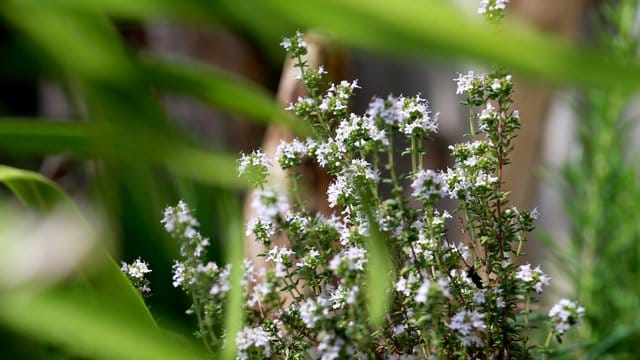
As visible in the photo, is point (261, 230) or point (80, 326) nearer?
point (80, 326)

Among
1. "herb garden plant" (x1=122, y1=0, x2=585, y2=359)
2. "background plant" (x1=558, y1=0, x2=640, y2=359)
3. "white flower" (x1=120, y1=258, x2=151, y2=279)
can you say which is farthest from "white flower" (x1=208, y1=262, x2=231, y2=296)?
"background plant" (x1=558, y1=0, x2=640, y2=359)

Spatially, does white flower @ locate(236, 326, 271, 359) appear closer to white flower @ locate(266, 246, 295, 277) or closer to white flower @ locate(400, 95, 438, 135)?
white flower @ locate(266, 246, 295, 277)

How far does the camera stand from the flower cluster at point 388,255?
0.66 meters

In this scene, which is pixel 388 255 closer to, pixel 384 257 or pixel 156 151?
pixel 384 257

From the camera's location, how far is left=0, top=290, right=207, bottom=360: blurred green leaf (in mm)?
387

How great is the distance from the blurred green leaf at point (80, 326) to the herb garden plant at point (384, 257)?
0.73 ft

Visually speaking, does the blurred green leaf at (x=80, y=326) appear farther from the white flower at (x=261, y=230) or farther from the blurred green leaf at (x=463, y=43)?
the white flower at (x=261, y=230)

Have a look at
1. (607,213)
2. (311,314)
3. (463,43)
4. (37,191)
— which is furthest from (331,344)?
(607,213)

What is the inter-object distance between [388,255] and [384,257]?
0.04 m

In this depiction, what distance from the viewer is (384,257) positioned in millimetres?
648

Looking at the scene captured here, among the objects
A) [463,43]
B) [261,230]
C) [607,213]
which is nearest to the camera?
[463,43]

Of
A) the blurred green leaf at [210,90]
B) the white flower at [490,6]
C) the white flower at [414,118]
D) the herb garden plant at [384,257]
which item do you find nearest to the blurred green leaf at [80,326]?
the blurred green leaf at [210,90]

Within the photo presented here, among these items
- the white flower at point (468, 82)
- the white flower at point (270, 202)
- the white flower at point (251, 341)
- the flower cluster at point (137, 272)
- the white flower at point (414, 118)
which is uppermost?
the white flower at point (468, 82)

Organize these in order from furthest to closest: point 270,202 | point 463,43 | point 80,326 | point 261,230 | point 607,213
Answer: point 607,213, point 261,230, point 270,202, point 80,326, point 463,43
